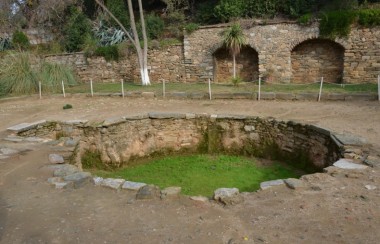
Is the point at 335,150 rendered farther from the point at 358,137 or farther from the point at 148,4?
the point at 148,4

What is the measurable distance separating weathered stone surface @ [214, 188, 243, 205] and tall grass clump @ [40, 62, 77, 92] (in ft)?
37.8

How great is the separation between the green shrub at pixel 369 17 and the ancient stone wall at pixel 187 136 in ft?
26.4

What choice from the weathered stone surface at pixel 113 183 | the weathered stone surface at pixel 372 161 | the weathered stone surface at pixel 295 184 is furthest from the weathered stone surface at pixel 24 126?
the weathered stone surface at pixel 372 161

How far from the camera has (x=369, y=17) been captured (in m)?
13.6

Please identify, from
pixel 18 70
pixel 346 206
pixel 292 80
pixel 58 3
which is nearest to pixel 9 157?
pixel 346 206

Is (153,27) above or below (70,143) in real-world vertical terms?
above

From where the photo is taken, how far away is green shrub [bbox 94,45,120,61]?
17656mm

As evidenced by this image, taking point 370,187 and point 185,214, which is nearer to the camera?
point 185,214

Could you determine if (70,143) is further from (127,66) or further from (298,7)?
(298,7)

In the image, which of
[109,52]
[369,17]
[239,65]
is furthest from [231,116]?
[109,52]

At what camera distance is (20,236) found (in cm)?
377

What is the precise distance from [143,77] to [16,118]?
6.36m

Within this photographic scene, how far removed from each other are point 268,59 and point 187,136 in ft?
24.9

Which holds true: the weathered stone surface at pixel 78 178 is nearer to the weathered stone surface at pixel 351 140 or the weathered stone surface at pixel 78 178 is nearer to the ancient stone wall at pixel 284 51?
the weathered stone surface at pixel 351 140
